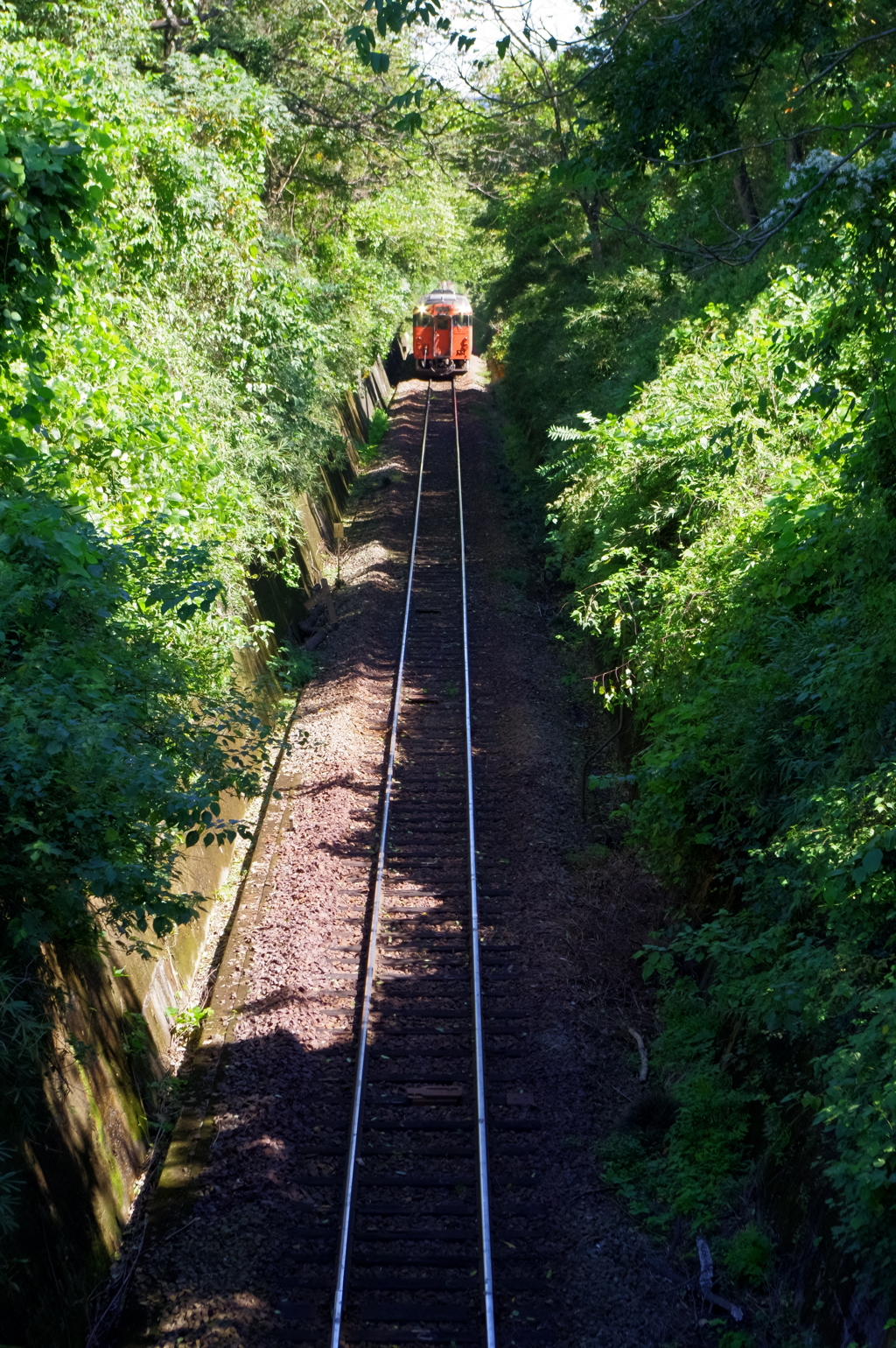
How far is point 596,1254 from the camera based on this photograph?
19.1 ft

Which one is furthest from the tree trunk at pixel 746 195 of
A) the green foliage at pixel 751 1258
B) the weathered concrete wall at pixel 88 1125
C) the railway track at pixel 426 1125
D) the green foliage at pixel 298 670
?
the green foliage at pixel 751 1258

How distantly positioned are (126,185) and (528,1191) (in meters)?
10.4

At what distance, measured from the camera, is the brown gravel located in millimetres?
5586

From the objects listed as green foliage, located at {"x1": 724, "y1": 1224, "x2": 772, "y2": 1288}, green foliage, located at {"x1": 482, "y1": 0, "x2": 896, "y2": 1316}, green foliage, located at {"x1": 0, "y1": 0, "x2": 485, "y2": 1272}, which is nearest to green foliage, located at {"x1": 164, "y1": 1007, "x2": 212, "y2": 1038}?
green foliage, located at {"x1": 0, "y1": 0, "x2": 485, "y2": 1272}

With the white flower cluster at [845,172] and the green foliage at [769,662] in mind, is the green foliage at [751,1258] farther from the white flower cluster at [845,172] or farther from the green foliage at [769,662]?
the white flower cluster at [845,172]

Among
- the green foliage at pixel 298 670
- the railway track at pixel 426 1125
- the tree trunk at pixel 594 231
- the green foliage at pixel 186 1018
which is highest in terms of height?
the tree trunk at pixel 594 231

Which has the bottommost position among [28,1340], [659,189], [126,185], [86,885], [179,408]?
[28,1340]

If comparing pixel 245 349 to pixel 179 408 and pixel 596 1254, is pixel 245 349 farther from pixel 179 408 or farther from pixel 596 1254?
pixel 596 1254

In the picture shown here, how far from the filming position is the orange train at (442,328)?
117ft

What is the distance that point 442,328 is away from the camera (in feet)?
119

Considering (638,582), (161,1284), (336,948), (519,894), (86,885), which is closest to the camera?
(86,885)

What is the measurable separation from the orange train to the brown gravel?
23.7m

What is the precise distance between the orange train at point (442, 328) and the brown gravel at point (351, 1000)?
23.7m

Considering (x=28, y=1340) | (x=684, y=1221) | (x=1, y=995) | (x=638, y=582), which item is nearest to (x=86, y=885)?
(x=1, y=995)
